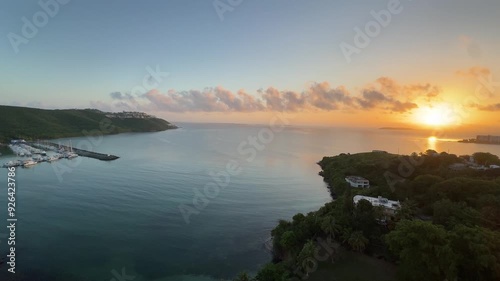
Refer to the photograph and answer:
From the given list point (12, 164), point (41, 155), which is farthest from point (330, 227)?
point (41, 155)

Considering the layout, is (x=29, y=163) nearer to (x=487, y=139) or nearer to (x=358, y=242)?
(x=358, y=242)

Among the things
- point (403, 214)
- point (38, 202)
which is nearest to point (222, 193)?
point (38, 202)

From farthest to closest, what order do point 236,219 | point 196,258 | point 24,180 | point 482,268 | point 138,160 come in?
point 138,160 → point 24,180 → point 236,219 → point 196,258 → point 482,268

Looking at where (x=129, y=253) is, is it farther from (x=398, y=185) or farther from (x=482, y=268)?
(x=398, y=185)

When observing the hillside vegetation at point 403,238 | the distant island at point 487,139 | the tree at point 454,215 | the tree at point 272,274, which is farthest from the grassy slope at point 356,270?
the distant island at point 487,139

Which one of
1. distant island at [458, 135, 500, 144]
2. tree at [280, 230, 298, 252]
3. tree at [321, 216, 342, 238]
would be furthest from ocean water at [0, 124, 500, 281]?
distant island at [458, 135, 500, 144]

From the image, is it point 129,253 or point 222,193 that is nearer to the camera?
point 129,253
